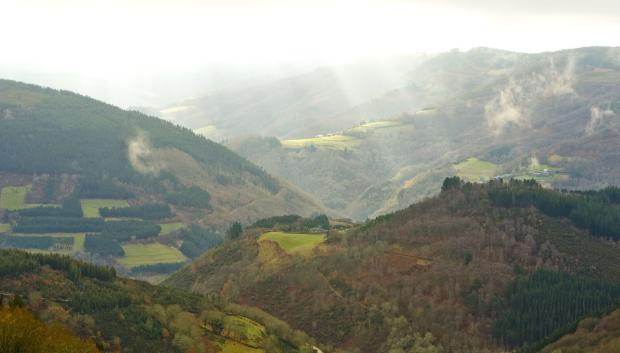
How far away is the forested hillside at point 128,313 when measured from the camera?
157m

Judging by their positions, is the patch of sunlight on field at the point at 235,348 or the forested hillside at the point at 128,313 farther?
the patch of sunlight on field at the point at 235,348

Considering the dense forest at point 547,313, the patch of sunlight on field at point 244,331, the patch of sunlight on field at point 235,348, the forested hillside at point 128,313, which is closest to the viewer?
the forested hillside at point 128,313

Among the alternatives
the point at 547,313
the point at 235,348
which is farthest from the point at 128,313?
the point at 547,313

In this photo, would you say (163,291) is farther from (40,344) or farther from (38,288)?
(40,344)

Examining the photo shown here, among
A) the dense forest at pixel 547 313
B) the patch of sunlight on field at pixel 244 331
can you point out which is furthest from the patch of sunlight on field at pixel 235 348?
the dense forest at pixel 547 313

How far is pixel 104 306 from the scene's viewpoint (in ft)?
551

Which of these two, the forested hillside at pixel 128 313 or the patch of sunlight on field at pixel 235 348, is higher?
the forested hillside at pixel 128 313

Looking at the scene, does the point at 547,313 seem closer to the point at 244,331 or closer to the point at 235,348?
the point at 244,331

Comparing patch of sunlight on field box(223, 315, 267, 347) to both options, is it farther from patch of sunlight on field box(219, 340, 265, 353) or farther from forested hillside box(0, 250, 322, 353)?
patch of sunlight on field box(219, 340, 265, 353)

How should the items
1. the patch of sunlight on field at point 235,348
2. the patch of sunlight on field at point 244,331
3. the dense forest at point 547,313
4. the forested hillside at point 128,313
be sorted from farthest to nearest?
the dense forest at point 547,313, the patch of sunlight on field at point 244,331, the patch of sunlight on field at point 235,348, the forested hillside at point 128,313

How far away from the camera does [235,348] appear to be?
170500 millimetres

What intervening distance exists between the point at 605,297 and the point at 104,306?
4376 inches

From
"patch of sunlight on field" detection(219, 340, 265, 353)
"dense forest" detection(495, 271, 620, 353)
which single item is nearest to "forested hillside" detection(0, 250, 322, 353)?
"patch of sunlight on field" detection(219, 340, 265, 353)

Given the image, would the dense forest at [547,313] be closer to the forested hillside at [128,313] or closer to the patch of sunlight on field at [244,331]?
the forested hillside at [128,313]
